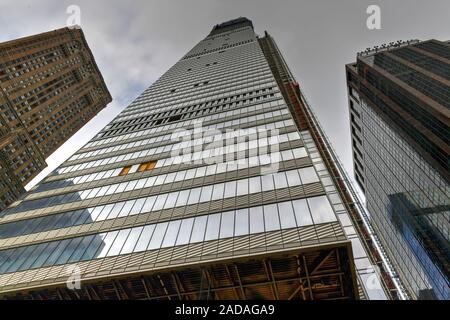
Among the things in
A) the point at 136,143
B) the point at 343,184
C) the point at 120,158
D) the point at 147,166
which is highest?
the point at 136,143

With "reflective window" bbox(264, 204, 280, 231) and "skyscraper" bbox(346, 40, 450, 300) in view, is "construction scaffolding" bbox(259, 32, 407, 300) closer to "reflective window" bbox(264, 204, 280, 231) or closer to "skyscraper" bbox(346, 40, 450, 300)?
"reflective window" bbox(264, 204, 280, 231)

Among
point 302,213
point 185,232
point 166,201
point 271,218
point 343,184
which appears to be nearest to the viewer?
point 302,213

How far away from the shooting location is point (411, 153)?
47.6m

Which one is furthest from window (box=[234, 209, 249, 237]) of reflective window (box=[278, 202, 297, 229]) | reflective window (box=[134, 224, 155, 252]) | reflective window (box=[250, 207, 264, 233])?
reflective window (box=[134, 224, 155, 252])

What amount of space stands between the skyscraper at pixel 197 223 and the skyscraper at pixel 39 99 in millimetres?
60847

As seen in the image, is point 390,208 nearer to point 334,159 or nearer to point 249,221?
point 334,159

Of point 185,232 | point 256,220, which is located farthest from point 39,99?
point 256,220

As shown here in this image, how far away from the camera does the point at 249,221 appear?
16438 mm

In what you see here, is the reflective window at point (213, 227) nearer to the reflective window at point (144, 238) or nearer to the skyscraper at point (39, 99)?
the reflective window at point (144, 238)

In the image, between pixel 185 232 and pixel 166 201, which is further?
pixel 166 201

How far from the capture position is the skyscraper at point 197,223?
14258mm

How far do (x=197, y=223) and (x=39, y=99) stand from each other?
99.6 metres

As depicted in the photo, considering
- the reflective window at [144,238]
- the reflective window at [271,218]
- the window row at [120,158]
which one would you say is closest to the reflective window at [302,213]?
the reflective window at [271,218]

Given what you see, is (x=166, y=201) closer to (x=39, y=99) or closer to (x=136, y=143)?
(x=136, y=143)
